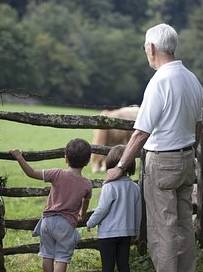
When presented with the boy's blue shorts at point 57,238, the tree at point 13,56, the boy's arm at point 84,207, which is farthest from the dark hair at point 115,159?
the tree at point 13,56

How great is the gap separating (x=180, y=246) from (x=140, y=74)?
70.4m

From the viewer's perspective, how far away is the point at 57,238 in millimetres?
5324

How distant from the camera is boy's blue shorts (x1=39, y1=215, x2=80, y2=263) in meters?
5.30

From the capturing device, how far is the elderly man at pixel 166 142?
511cm

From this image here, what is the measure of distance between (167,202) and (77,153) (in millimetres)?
765

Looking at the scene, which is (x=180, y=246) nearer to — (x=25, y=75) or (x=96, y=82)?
(x=25, y=75)

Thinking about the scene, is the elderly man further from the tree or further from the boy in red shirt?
the tree

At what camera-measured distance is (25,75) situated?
6575 centimetres

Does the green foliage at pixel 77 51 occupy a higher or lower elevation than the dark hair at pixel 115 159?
higher

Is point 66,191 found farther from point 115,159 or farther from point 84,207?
point 115,159

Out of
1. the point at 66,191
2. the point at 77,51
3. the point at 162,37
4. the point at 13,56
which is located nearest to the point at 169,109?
the point at 162,37

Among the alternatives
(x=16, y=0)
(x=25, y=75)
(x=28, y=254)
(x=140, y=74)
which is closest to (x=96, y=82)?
(x=140, y=74)

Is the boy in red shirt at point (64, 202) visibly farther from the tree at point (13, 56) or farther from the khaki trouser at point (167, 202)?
the tree at point (13, 56)

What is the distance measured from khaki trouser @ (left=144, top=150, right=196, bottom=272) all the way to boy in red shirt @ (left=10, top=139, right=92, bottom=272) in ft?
1.63
